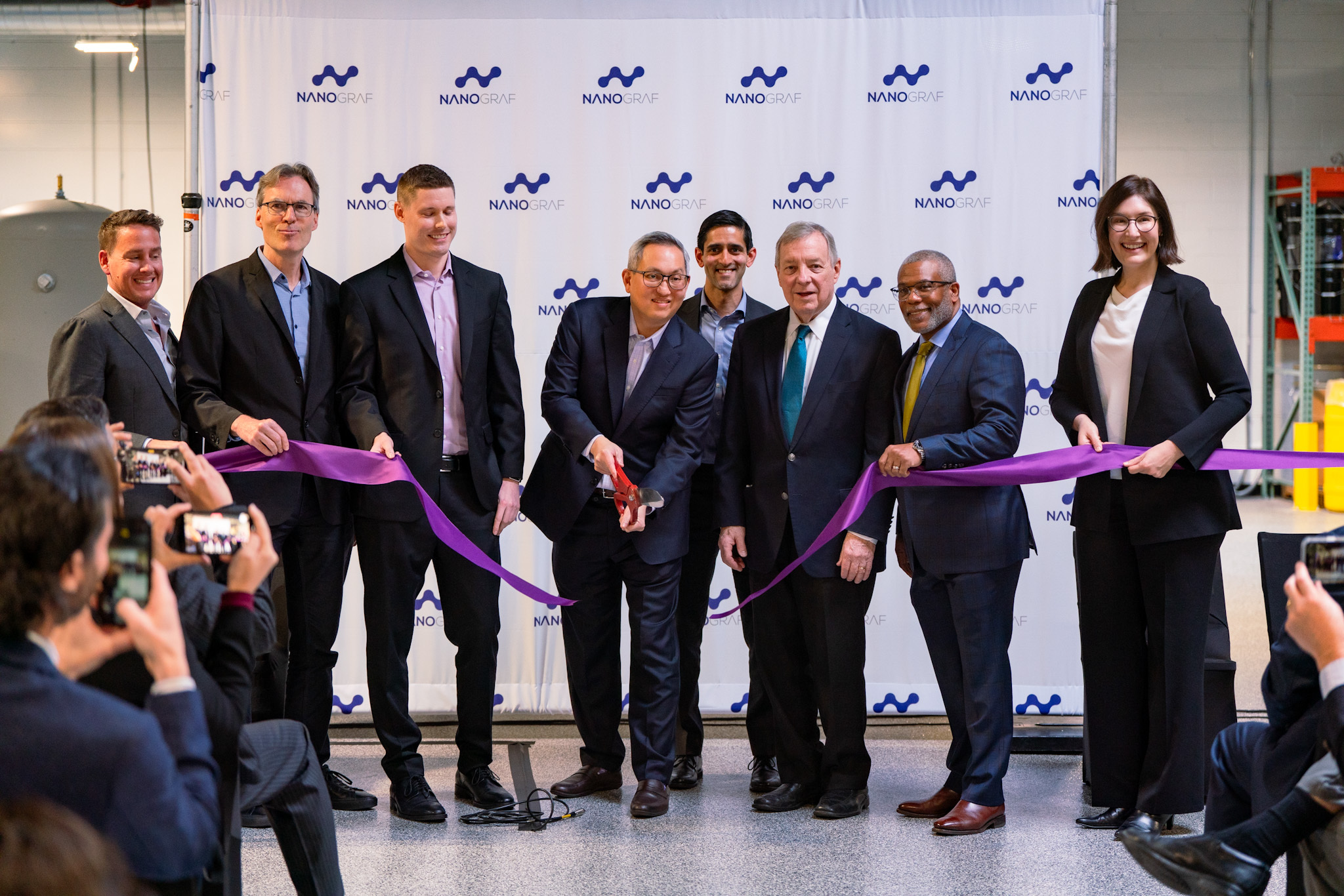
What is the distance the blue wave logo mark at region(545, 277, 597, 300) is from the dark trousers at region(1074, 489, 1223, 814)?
2.19 metres

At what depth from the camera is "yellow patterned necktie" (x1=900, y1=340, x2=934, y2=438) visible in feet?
12.2

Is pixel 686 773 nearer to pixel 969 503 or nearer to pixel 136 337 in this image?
pixel 969 503

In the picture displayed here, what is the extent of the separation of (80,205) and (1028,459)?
6997 millimetres

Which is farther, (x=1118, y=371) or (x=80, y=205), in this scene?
(x=80, y=205)

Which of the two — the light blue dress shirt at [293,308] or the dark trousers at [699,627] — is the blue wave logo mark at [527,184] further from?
the dark trousers at [699,627]

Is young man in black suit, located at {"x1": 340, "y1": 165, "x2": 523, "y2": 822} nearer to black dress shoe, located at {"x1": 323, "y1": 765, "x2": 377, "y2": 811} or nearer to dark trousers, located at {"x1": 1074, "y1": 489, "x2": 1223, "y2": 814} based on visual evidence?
black dress shoe, located at {"x1": 323, "y1": 765, "x2": 377, "y2": 811}

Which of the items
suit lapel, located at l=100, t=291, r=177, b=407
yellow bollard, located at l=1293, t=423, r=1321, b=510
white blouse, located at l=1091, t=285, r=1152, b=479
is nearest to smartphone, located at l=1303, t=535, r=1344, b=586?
white blouse, located at l=1091, t=285, r=1152, b=479

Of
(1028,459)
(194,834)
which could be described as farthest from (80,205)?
(194,834)

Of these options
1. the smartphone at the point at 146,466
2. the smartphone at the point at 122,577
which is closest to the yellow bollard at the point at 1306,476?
the smartphone at the point at 146,466

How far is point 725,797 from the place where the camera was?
4035 mm

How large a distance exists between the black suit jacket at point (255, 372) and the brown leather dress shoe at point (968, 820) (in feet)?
6.73

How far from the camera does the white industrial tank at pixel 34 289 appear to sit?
7.91 meters

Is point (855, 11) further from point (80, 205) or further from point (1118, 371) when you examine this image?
point (80, 205)

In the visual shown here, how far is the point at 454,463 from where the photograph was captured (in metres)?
3.82
